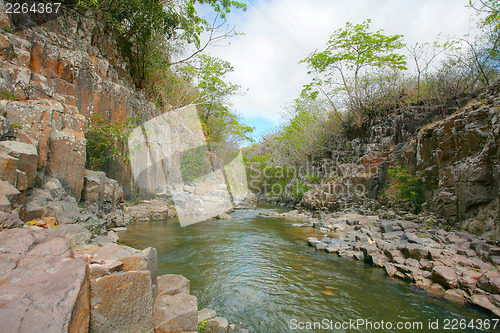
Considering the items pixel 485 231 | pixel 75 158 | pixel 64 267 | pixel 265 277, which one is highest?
pixel 75 158

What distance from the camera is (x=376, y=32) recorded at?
1758cm

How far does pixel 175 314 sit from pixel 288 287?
319 cm

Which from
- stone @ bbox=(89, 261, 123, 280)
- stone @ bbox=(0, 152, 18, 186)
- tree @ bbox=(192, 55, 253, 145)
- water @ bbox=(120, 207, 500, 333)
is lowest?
water @ bbox=(120, 207, 500, 333)

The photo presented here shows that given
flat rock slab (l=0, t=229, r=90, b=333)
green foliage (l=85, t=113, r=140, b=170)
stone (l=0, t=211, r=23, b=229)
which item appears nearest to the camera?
flat rock slab (l=0, t=229, r=90, b=333)

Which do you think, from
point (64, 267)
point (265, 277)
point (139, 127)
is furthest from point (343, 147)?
point (64, 267)

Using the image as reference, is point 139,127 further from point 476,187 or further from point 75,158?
point 476,187

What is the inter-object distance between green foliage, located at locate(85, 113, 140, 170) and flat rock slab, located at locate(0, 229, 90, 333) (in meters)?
8.83

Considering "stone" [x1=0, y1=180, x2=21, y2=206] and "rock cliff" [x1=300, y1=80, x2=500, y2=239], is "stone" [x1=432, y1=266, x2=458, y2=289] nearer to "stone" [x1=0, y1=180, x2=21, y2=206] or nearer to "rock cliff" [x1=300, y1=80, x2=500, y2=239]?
"rock cliff" [x1=300, y1=80, x2=500, y2=239]

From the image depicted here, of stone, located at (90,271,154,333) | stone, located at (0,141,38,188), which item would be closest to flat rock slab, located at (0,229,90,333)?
stone, located at (90,271,154,333)

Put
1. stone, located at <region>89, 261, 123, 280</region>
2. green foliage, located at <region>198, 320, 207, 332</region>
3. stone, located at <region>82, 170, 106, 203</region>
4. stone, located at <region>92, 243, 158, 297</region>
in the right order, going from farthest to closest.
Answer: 1. stone, located at <region>82, 170, 106, 203</region>
2. green foliage, located at <region>198, 320, 207, 332</region>
3. stone, located at <region>92, 243, 158, 297</region>
4. stone, located at <region>89, 261, 123, 280</region>

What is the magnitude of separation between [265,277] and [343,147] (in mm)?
17461

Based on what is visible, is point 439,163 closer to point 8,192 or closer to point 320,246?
point 320,246

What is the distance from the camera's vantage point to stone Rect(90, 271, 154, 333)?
2.29 metres

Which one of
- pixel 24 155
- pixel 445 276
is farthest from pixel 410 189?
pixel 24 155
